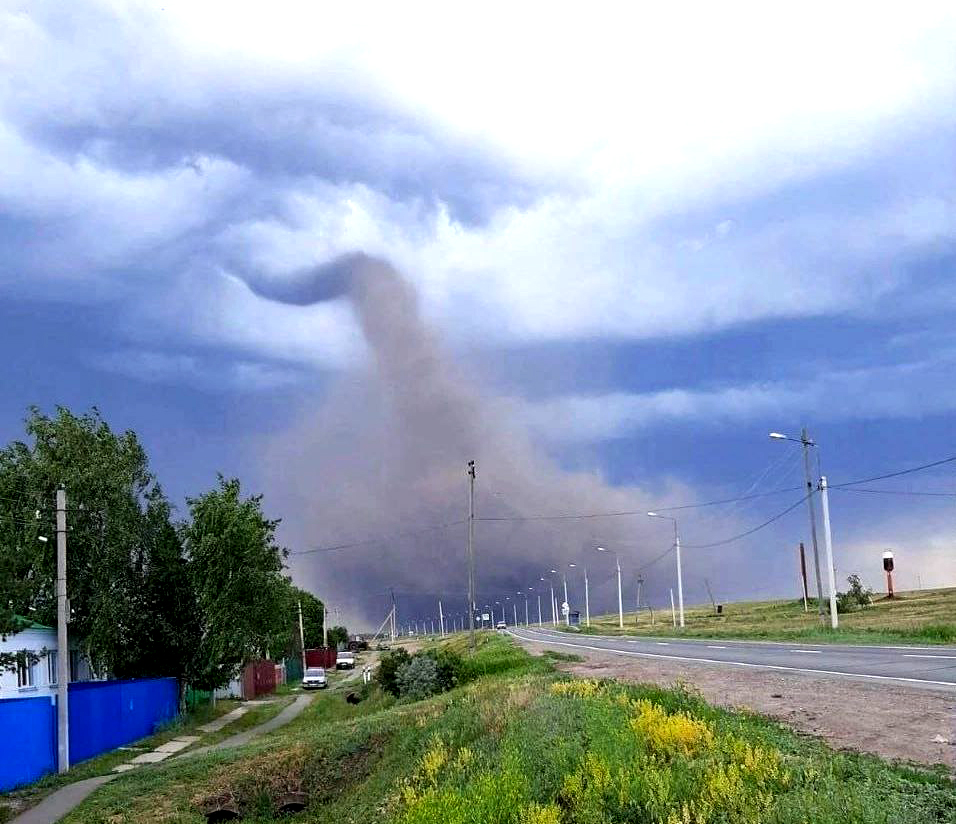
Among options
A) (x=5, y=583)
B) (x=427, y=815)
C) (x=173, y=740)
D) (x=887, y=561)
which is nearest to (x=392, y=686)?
(x=173, y=740)

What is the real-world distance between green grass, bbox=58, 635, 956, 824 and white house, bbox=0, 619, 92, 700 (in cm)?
1132

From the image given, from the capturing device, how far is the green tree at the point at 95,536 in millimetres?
43719

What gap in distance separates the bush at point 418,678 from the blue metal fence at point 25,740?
12.4 m

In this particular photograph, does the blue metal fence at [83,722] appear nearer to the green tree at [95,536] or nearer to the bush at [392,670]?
the green tree at [95,536]

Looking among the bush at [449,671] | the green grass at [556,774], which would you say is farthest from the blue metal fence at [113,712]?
the bush at [449,671]

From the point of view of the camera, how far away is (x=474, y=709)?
2134 centimetres

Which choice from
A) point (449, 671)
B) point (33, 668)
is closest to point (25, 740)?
point (33, 668)

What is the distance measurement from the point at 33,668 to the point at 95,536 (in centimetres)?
747

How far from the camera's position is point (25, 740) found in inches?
1074

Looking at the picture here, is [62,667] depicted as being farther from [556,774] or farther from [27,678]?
[556,774]

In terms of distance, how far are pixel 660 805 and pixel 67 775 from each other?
23.9 metres

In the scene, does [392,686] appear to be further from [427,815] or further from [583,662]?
[427,815]

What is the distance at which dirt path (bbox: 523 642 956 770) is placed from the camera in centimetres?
1225

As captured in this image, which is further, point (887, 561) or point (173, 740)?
point (887, 561)
